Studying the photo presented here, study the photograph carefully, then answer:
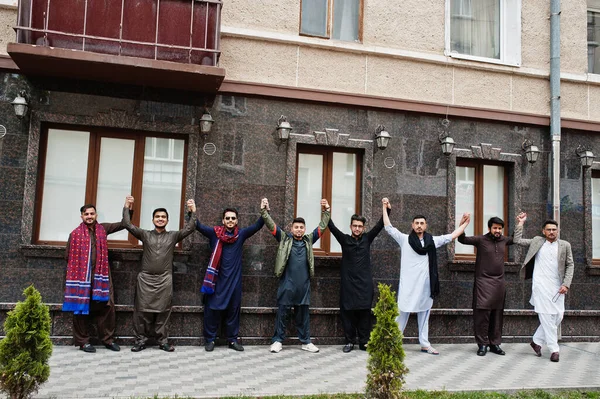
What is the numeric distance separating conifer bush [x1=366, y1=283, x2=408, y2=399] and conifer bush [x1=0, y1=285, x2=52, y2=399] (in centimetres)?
302

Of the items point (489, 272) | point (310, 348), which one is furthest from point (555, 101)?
point (310, 348)

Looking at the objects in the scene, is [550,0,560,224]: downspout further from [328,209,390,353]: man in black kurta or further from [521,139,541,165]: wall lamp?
[328,209,390,353]: man in black kurta

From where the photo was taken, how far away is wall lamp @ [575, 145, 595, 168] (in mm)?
9945

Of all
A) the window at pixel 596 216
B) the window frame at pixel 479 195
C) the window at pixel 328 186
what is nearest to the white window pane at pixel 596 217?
the window at pixel 596 216

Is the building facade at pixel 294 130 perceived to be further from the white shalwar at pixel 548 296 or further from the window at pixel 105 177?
the white shalwar at pixel 548 296

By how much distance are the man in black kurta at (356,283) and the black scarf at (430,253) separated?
1.79 ft

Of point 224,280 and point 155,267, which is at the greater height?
point 155,267

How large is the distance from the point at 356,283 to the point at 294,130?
270 centimetres

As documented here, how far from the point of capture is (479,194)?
32.0 ft

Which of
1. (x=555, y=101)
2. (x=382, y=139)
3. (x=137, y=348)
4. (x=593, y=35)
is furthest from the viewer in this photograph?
(x=593, y=35)

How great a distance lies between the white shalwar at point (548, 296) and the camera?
7961 millimetres

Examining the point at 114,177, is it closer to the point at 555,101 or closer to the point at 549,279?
the point at 549,279

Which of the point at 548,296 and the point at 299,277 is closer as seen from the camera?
the point at 299,277

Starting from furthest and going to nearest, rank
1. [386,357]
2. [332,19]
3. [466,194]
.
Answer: [466,194] < [332,19] < [386,357]
